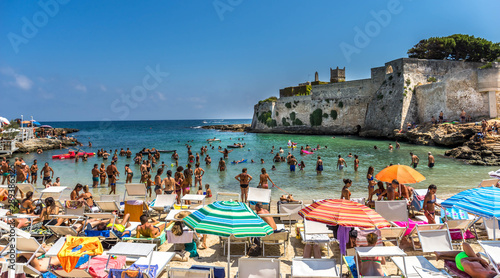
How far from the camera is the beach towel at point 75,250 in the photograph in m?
4.57

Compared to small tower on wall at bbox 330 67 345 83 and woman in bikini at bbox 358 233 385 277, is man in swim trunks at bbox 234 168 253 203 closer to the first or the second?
woman in bikini at bbox 358 233 385 277

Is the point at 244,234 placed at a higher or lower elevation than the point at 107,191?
higher

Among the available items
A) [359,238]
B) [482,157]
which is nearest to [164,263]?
[359,238]

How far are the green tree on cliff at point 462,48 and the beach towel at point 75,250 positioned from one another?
158 feet

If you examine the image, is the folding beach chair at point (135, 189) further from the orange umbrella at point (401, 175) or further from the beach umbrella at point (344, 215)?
the orange umbrella at point (401, 175)

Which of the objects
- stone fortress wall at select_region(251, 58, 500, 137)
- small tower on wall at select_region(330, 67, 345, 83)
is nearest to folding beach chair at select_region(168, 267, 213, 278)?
stone fortress wall at select_region(251, 58, 500, 137)

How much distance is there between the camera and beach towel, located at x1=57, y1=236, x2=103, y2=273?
457 centimetres

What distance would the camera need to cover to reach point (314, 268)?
438 centimetres

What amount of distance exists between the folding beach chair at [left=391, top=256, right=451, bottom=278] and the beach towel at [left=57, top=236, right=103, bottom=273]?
4.55 metres

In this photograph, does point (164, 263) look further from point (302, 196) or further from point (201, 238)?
point (302, 196)

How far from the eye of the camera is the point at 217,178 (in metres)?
16.5

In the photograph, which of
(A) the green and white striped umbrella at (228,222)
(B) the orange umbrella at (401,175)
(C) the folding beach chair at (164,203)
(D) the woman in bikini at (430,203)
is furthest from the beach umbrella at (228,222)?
(B) the orange umbrella at (401,175)

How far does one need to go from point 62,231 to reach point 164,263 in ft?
8.03

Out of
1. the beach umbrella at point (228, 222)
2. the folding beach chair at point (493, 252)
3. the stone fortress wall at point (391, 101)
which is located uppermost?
the stone fortress wall at point (391, 101)
